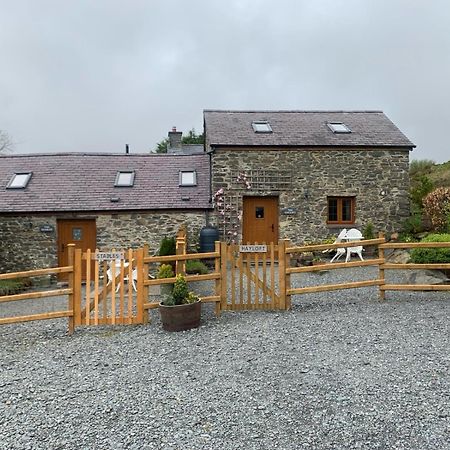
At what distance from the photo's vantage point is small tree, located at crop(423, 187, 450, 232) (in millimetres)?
13102

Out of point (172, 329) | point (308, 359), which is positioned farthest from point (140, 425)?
point (172, 329)

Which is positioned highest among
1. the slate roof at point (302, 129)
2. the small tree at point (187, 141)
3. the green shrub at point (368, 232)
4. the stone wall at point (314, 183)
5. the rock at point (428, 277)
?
the small tree at point (187, 141)

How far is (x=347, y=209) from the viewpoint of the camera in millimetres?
14203

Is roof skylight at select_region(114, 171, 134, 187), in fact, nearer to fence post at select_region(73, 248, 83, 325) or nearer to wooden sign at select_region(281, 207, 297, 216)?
wooden sign at select_region(281, 207, 297, 216)

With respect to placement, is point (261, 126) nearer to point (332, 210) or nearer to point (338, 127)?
point (338, 127)

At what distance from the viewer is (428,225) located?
14.0m

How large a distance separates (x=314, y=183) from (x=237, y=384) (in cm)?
1050

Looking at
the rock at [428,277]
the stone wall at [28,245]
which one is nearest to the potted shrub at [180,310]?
the rock at [428,277]

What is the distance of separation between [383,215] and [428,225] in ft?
4.95

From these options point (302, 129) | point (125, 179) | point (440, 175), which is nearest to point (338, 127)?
point (302, 129)

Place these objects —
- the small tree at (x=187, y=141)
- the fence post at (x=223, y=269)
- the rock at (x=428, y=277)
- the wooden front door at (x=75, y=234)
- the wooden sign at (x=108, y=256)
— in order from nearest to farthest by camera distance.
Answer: the wooden sign at (x=108, y=256) < the fence post at (x=223, y=269) < the rock at (x=428, y=277) < the wooden front door at (x=75, y=234) < the small tree at (x=187, y=141)

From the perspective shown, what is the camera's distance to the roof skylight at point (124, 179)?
14125mm

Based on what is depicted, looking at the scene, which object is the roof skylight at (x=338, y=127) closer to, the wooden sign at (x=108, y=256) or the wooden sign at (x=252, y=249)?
the wooden sign at (x=252, y=249)

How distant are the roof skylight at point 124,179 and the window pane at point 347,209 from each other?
726cm
